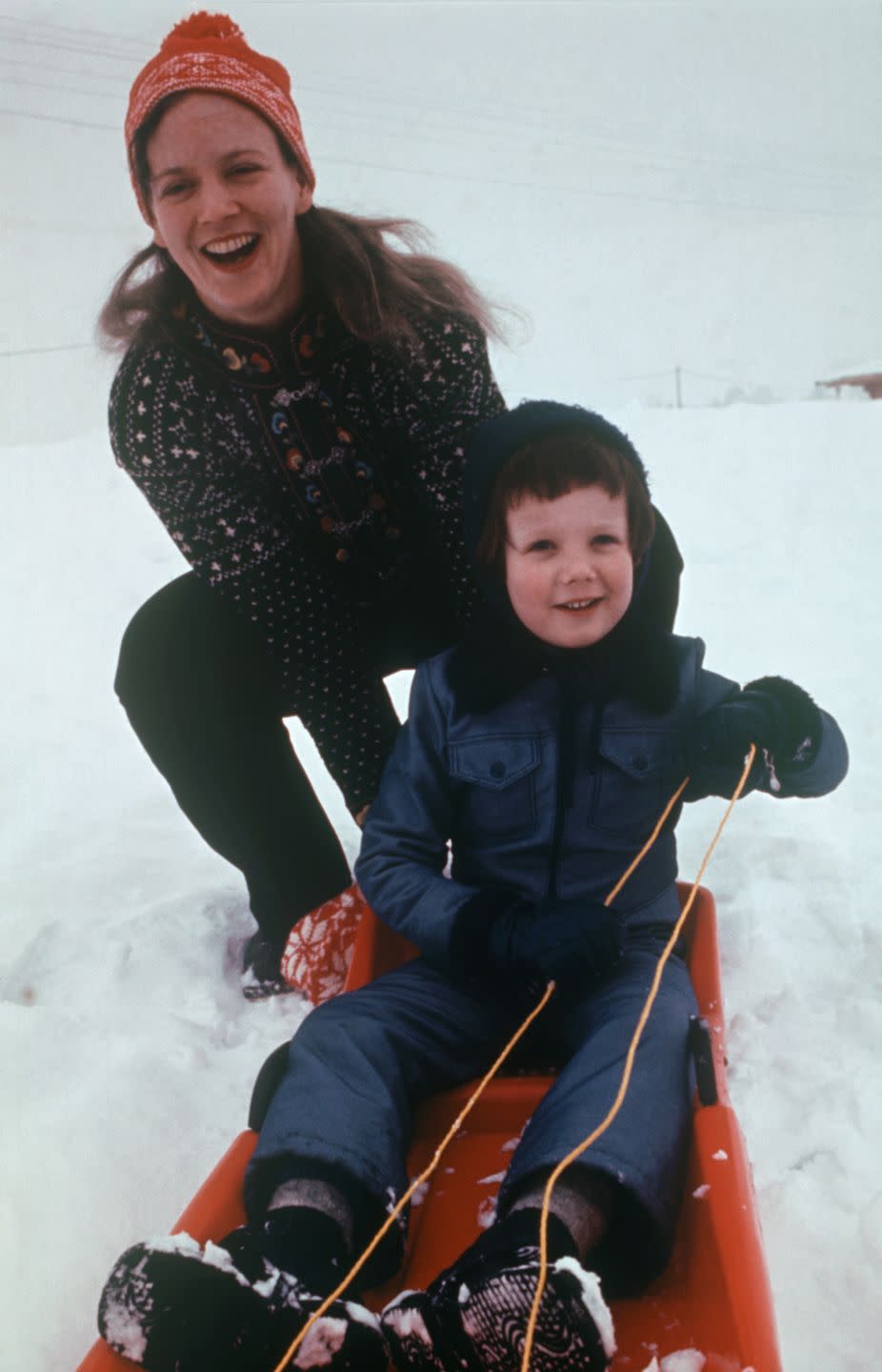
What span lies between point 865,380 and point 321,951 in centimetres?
291

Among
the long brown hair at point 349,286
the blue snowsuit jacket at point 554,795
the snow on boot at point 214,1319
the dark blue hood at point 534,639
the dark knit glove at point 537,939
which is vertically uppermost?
the long brown hair at point 349,286

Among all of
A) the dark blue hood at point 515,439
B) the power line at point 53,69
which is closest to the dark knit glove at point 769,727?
the dark blue hood at point 515,439

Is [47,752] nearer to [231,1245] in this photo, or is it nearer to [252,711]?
[252,711]

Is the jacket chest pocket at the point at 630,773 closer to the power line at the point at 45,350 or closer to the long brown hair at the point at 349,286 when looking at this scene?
the long brown hair at the point at 349,286

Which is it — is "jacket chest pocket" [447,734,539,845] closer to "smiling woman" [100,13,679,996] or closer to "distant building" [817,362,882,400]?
"smiling woman" [100,13,679,996]

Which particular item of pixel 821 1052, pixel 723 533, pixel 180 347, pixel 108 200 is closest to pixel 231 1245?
pixel 821 1052

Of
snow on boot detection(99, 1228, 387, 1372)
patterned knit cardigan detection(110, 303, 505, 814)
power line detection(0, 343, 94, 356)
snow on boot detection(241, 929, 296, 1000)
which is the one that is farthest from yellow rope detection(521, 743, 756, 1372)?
power line detection(0, 343, 94, 356)

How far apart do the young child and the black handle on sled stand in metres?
0.02

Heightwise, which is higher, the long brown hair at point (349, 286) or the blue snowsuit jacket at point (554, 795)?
the long brown hair at point (349, 286)

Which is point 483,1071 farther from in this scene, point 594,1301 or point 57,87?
point 57,87

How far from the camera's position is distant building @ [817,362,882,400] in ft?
9.95

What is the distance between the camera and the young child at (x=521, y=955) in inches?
24.0

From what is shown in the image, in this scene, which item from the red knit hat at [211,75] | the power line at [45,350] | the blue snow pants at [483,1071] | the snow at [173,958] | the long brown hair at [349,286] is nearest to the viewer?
the blue snow pants at [483,1071]

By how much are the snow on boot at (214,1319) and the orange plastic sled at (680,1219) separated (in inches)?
0.9
